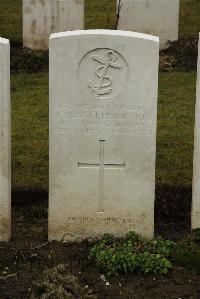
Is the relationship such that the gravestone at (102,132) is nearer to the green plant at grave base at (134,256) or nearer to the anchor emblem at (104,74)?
the anchor emblem at (104,74)

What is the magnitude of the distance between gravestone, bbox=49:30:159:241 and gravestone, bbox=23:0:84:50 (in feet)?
25.8

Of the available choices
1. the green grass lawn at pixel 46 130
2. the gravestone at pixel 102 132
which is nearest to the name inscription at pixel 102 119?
the gravestone at pixel 102 132

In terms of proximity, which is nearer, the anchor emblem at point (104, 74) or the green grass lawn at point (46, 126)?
the anchor emblem at point (104, 74)

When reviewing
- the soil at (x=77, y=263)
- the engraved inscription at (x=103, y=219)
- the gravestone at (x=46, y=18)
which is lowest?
the soil at (x=77, y=263)

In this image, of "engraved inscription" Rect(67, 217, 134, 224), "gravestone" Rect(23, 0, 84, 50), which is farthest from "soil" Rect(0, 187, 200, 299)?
"gravestone" Rect(23, 0, 84, 50)

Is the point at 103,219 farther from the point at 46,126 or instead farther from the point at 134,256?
the point at 46,126

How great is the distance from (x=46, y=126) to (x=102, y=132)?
367 centimetres

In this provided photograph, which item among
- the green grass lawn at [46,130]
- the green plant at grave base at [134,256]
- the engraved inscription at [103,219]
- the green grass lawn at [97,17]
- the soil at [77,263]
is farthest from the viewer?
the green grass lawn at [97,17]

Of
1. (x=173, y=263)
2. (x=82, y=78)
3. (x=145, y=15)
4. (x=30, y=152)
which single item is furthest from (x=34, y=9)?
(x=173, y=263)

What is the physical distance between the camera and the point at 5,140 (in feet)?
20.7

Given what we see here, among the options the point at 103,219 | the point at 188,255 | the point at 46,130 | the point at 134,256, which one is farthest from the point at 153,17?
the point at 134,256

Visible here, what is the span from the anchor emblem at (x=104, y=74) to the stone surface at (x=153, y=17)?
7908 millimetres

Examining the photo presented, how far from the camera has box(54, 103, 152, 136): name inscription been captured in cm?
629

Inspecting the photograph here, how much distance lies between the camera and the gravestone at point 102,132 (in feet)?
20.3
